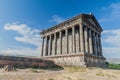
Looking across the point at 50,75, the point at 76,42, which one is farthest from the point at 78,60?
the point at 50,75

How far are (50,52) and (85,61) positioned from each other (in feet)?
51.2

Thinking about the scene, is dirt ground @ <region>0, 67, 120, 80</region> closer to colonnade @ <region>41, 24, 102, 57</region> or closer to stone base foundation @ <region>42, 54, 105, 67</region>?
stone base foundation @ <region>42, 54, 105, 67</region>

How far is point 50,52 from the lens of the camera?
112 feet

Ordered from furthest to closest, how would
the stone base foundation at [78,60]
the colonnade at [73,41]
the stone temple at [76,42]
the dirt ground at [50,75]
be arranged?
the colonnade at [73,41] → the stone temple at [76,42] → the stone base foundation at [78,60] → the dirt ground at [50,75]

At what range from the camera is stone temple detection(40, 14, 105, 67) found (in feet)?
74.2

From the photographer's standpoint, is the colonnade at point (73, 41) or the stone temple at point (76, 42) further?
the colonnade at point (73, 41)

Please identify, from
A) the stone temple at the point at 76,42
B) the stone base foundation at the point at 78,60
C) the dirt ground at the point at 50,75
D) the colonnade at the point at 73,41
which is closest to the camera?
the dirt ground at the point at 50,75

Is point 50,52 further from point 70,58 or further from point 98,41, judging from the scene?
point 98,41

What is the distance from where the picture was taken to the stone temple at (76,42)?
22.6 meters

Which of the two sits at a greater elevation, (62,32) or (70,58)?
(62,32)

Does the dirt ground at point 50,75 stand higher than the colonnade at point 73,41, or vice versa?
the colonnade at point 73,41

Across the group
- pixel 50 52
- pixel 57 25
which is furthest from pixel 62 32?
pixel 50 52

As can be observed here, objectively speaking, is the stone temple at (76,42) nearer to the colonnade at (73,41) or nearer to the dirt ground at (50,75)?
the colonnade at (73,41)

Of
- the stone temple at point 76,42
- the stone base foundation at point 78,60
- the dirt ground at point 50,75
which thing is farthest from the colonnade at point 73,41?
the dirt ground at point 50,75
